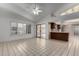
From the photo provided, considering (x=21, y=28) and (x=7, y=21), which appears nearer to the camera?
(x=7, y=21)

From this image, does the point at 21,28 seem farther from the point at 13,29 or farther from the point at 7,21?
the point at 7,21

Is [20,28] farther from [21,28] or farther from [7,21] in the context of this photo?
[7,21]

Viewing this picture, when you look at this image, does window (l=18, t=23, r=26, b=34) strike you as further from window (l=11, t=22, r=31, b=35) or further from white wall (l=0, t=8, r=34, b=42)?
white wall (l=0, t=8, r=34, b=42)

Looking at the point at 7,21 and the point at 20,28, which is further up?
the point at 7,21

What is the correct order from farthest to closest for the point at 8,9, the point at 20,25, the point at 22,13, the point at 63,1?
the point at 20,25, the point at 22,13, the point at 8,9, the point at 63,1

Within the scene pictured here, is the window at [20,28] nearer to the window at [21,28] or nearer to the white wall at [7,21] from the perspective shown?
the window at [21,28]

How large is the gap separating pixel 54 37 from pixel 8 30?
5.11 metres

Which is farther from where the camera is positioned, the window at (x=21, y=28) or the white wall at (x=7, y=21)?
the window at (x=21, y=28)

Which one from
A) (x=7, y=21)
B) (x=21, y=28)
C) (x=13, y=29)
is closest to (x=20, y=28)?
(x=21, y=28)

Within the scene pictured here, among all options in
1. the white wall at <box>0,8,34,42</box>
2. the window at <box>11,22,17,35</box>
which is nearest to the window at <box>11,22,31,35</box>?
the window at <box>11,22,17,35</box>

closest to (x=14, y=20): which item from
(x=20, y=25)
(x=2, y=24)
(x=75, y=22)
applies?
(x=20, y=25)

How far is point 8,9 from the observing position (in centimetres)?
259

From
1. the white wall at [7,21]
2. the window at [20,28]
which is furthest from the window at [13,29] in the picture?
the white wall at [7,21]

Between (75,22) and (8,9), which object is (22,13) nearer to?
(8,9)
